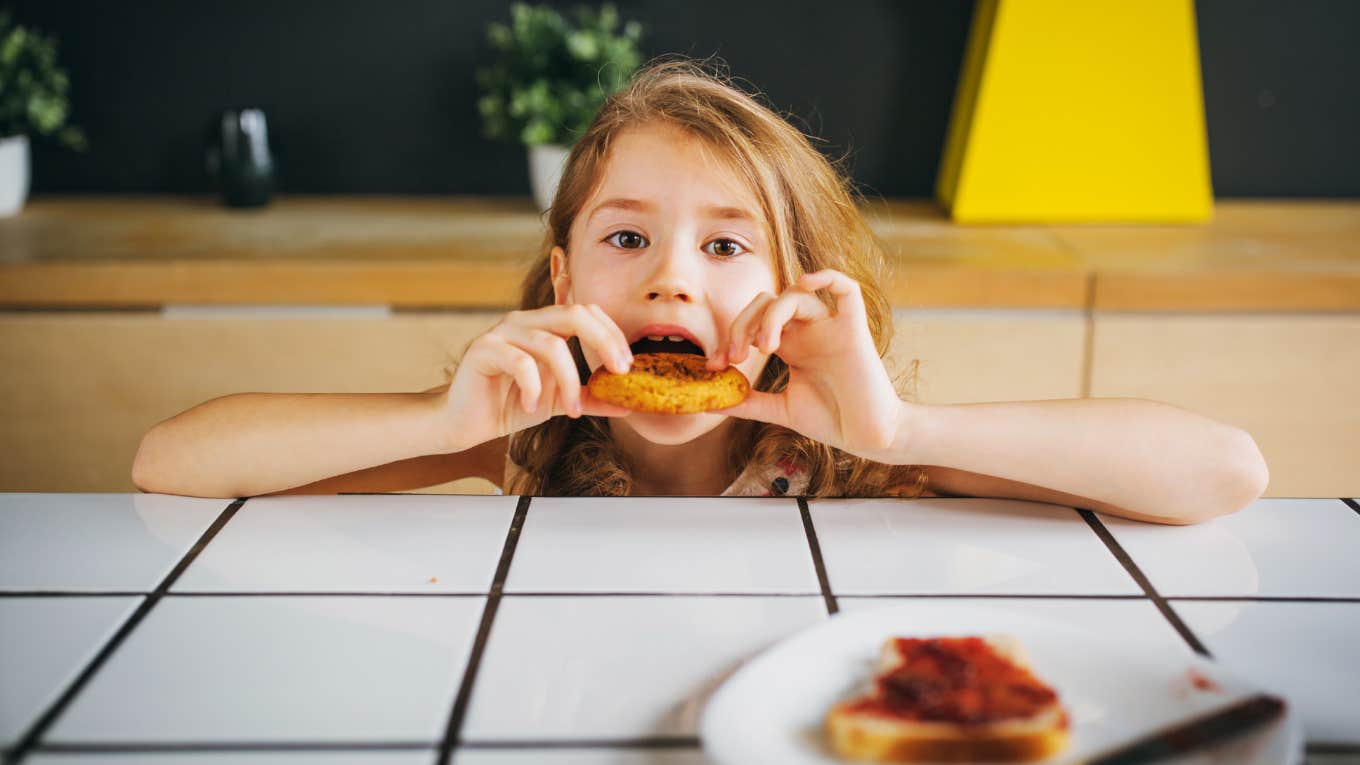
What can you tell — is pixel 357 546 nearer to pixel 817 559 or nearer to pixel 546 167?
pixel 817 559

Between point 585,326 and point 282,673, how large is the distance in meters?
0.35

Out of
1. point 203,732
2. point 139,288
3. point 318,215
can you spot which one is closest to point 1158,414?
point 203,732

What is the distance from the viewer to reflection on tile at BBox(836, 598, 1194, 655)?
67 cm

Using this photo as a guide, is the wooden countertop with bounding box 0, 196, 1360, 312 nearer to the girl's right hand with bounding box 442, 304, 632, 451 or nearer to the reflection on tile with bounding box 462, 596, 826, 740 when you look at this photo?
the girl's right hand with bounding box 442, 304, 632, 451

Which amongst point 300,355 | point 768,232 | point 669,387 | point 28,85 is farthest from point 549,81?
point 669,387

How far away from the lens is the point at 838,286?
875mm

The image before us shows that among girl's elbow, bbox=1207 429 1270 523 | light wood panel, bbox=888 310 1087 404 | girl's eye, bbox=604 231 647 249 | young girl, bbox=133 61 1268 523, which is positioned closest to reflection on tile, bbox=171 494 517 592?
young girl, bbox=133 61 1268 523

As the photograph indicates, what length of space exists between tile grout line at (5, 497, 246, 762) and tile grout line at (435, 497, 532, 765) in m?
0.19

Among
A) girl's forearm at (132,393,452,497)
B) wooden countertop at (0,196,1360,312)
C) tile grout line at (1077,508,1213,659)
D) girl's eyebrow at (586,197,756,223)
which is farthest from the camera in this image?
wooden countertop at (0,196,1360,312)

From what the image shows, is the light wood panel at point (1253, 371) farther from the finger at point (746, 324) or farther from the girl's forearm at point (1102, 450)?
the finger at point (746, 324)

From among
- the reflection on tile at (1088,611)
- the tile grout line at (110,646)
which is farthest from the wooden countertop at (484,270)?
the reflection on tile at (1088,611)

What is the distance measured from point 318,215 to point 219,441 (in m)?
1.42

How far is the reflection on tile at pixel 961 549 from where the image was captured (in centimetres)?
73

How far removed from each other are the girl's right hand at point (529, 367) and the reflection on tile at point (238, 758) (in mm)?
351
